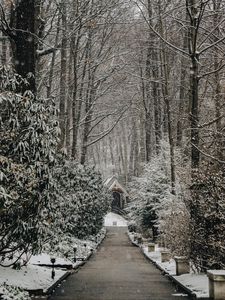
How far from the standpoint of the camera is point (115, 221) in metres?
62.4

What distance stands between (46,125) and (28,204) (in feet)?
4.93

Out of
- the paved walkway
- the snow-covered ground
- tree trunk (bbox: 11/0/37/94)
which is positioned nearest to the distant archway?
the snow-covered ground

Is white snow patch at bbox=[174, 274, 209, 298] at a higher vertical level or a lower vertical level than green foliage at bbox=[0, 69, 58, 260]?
lower

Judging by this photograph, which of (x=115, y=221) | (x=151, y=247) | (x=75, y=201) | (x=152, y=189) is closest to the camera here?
(x=75, y=201)

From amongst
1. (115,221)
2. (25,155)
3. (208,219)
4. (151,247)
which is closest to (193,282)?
(208,219)

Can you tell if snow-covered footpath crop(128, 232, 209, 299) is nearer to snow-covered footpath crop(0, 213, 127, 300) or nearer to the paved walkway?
the paved walkway

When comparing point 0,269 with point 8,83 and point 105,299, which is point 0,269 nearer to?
point 105,299

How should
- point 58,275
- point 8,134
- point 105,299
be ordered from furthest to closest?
point 58,275 → point 105,299 → point 8,134

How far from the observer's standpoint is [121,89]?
33.7 metres

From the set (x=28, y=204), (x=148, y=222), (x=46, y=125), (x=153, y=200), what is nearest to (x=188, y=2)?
(x=46, y=125)

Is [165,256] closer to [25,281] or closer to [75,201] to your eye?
[75,201]

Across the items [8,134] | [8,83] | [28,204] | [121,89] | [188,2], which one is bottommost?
[28,204]

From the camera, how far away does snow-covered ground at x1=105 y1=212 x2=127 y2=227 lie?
201ft

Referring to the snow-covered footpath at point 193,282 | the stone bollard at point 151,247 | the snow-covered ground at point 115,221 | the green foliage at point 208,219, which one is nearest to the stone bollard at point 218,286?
the snow-covered footpath at point 193,282
